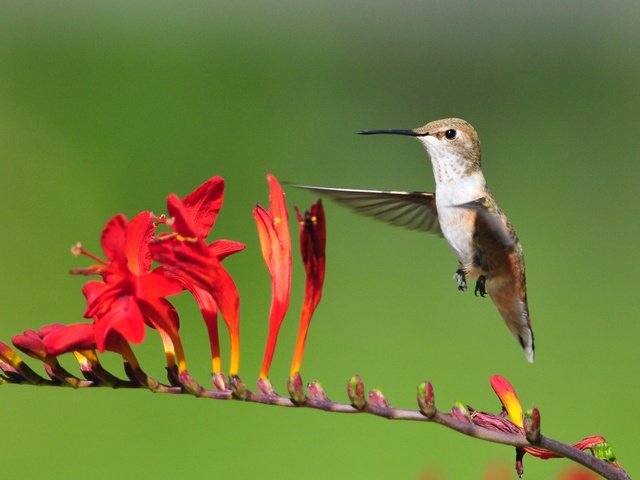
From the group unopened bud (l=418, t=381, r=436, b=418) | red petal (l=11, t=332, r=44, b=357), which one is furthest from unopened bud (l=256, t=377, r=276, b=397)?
red petal (l=11, t=332, r=44, b=357)

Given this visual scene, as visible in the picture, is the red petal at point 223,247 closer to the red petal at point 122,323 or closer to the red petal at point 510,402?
the red petal at point 122,323

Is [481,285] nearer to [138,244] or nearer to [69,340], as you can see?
[138,244]

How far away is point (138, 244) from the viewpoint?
189 centimetres

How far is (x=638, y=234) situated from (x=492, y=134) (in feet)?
6.24

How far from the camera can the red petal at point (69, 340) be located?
1.73 meters

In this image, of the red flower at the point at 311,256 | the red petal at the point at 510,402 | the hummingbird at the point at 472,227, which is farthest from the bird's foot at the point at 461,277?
the red flower at the point at 311,256

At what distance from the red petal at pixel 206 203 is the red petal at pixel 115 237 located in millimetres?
188

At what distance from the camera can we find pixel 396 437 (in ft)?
22.6

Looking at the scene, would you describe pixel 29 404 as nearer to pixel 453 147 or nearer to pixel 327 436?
pixel 327 436

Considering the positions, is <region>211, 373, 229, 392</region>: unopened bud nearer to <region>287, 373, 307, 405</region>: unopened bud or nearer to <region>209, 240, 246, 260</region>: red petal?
<region>287, 373, 307, 405</region>: unopened bud

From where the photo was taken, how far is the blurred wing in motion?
2.73 m

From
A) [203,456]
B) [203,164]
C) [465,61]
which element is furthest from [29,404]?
[465,61]

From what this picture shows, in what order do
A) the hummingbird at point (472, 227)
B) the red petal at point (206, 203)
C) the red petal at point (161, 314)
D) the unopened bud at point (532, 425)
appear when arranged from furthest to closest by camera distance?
the hummingbird at point (472, 227)
the red petal at point (206, 203)
the red petal at point (161, 314)
the unopened bud at point (532, 425)

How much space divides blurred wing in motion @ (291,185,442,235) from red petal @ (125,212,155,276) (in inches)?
32.5
